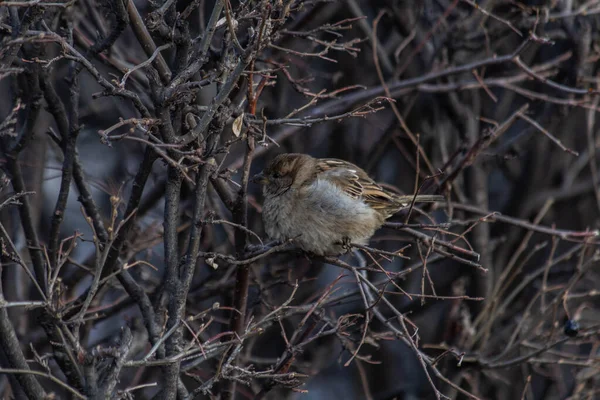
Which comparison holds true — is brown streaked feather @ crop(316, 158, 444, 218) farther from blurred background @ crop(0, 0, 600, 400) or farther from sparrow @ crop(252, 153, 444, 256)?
blurred background @ crop(0, 0, 600, 400)

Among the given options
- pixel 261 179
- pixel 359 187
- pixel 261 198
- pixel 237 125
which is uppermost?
pixel 237 125

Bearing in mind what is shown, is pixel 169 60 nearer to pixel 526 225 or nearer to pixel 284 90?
pixel 284 90

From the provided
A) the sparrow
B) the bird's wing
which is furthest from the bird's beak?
the bird's wing

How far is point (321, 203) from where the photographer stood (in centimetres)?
473

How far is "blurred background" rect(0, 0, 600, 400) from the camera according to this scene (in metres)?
3.13

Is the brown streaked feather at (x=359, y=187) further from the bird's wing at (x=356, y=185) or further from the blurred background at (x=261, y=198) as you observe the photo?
the blurred background at (x=261, y=198)

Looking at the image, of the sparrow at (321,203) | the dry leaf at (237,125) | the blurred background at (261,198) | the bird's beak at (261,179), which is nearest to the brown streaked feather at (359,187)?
the sparrow at (321,203)

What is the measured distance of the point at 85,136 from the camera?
8.06 m

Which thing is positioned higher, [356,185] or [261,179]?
[261,179]

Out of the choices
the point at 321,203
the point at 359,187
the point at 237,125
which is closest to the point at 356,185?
the point at 359,187

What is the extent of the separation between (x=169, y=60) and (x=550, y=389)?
441 cm

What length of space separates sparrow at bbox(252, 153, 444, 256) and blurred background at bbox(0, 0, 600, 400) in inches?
10.1

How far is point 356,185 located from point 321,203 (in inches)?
13.1

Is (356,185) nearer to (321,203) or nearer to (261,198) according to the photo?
(321,203)
